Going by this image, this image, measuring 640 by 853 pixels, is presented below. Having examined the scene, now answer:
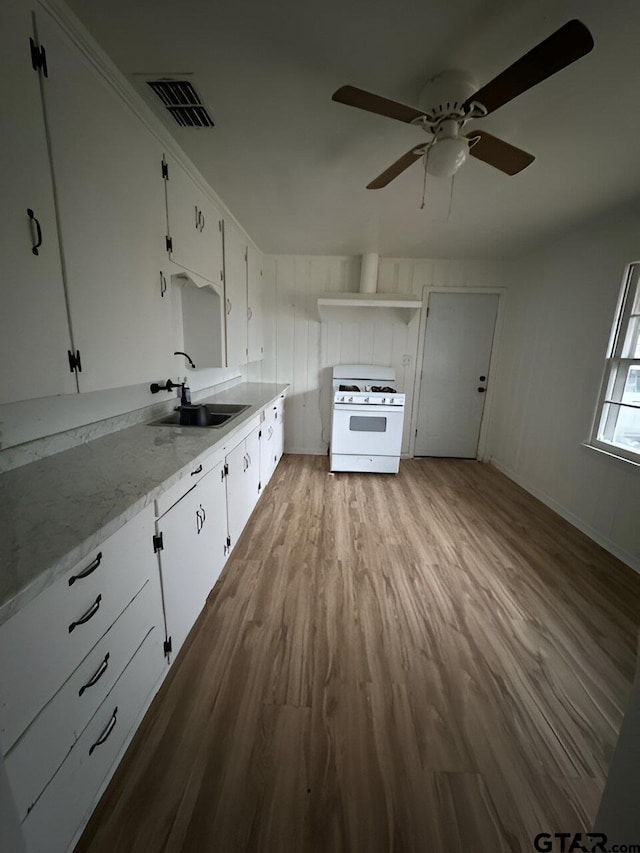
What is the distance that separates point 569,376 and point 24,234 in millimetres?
3571

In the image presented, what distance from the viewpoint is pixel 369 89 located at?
1.38 m

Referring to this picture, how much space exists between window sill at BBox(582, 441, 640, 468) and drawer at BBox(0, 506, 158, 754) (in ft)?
9.66

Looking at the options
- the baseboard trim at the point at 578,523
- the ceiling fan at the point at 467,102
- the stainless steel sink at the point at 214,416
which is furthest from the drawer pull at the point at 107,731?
the baseboard trim at the point at 578,523

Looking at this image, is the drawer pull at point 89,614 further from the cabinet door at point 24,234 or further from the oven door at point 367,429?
the oven door at point 367,429

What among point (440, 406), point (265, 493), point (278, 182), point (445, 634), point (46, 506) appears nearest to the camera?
point (46, 506)

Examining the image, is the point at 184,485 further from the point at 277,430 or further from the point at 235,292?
the point at 277,430

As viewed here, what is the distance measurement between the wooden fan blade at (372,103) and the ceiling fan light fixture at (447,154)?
162 millimetres

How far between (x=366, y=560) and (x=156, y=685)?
1.33 metres

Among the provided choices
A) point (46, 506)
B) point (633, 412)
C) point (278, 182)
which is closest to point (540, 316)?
point (633, 412)

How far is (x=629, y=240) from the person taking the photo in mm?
2305

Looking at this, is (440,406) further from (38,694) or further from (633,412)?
(38,694)

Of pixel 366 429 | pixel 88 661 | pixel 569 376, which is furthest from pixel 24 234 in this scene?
pixel 569 376

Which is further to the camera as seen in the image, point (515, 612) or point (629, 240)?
point (629, 240)

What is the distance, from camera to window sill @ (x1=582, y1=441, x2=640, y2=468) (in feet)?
7.26
